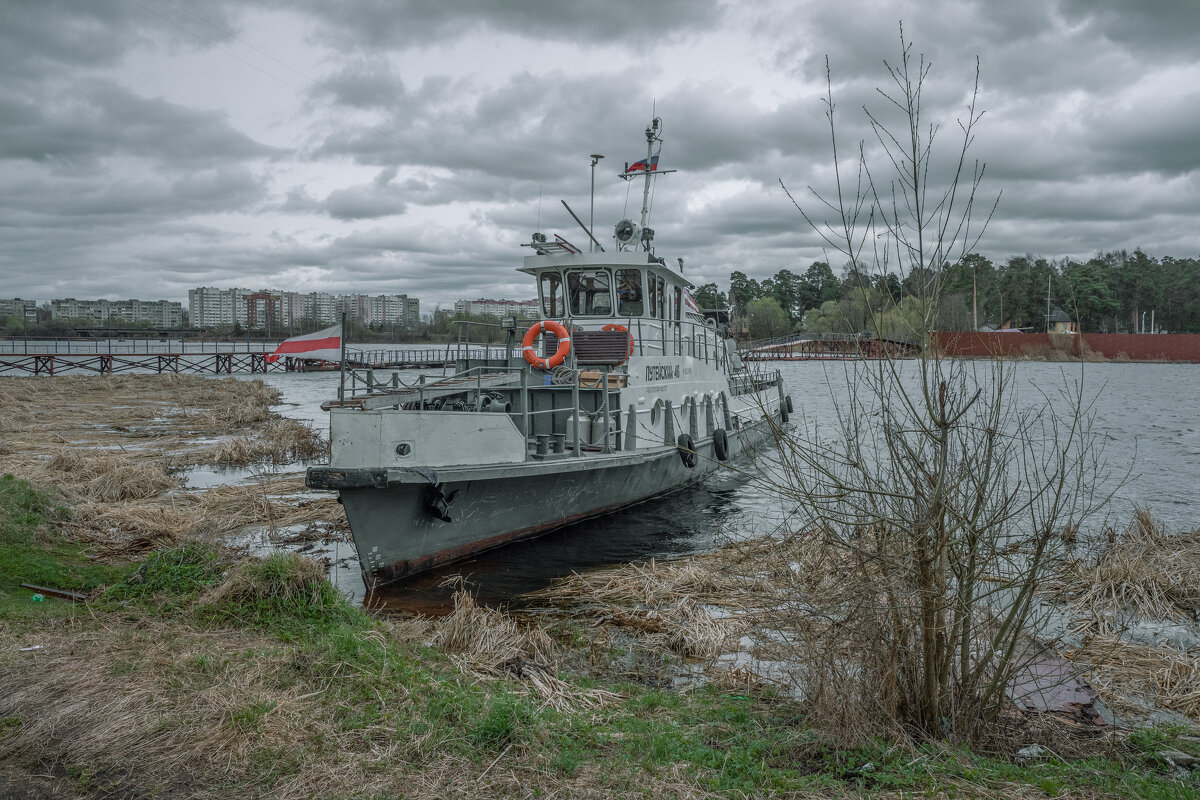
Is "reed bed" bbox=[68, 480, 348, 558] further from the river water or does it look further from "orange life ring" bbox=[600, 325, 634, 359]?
"orange life ring" bbox=[600, 325, 634, 359]

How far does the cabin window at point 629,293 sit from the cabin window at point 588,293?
0.19 meters

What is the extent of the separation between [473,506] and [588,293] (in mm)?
5950

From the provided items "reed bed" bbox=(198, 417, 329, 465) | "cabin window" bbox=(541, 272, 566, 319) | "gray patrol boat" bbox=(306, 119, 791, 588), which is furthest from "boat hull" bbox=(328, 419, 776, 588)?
"reed bed" bbox=(198, 417, 329, 465)

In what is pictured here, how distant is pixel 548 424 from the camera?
12312mm

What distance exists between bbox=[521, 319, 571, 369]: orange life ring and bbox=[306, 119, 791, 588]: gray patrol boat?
0.03 meters

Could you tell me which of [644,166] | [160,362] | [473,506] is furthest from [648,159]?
[160,362]

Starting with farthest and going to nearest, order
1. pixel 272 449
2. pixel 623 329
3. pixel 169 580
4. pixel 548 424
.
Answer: pixel 272 449, pixel 623 329, pixel 548 424, pixel 169 580

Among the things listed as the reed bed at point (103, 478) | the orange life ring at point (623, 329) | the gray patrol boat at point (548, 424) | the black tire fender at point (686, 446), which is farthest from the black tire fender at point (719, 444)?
the reed bed at point (103, 478)

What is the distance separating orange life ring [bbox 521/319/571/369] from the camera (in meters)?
12.8

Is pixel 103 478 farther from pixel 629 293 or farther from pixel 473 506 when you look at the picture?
pixel 629 293

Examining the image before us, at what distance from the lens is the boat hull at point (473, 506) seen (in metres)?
8.98

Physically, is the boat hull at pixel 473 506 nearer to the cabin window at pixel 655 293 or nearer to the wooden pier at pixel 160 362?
the cabin window at pixel 655 293

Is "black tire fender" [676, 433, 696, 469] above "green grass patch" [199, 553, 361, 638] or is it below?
above

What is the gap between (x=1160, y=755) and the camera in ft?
14.9
